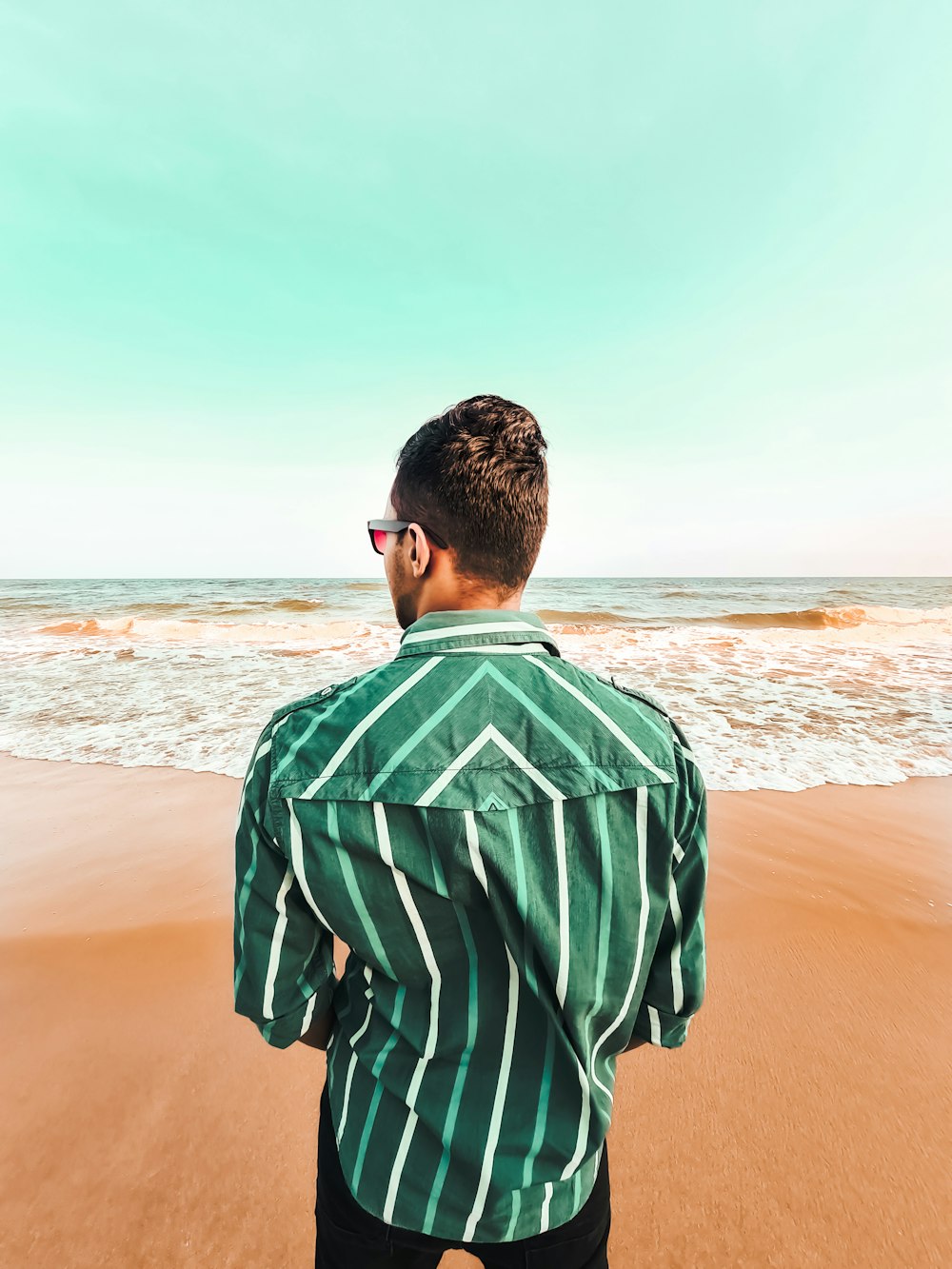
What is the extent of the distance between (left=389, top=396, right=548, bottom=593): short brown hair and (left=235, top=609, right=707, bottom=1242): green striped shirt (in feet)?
0.54

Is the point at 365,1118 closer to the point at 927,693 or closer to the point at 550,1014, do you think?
the point at 550,1014

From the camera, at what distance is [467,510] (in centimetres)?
105

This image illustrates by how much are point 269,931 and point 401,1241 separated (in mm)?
617

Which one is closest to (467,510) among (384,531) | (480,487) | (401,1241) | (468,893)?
(480,487)

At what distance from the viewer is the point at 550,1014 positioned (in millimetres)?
905

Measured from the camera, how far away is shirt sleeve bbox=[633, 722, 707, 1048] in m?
0.98

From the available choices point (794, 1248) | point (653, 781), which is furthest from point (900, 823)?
point (653, 781)

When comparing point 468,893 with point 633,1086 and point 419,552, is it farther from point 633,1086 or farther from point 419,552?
point 633,1086

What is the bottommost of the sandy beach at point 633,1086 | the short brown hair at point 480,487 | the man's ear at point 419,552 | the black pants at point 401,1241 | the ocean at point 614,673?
the sandy beach at point 633,1086

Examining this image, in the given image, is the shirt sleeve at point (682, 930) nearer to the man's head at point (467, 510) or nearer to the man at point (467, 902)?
the man at point (467, 902)

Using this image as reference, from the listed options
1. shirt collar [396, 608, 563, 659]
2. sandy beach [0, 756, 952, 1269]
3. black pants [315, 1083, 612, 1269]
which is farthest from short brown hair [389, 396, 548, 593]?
sandy beach [0, 756, 952, 1269]

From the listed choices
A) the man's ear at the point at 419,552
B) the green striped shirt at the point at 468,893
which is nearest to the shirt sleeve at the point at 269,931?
the green striped shirt at the point at 468,893

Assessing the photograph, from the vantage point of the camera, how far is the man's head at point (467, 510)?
1055 millimetres

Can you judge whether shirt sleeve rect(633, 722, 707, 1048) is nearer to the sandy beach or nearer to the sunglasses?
the sunglasses
